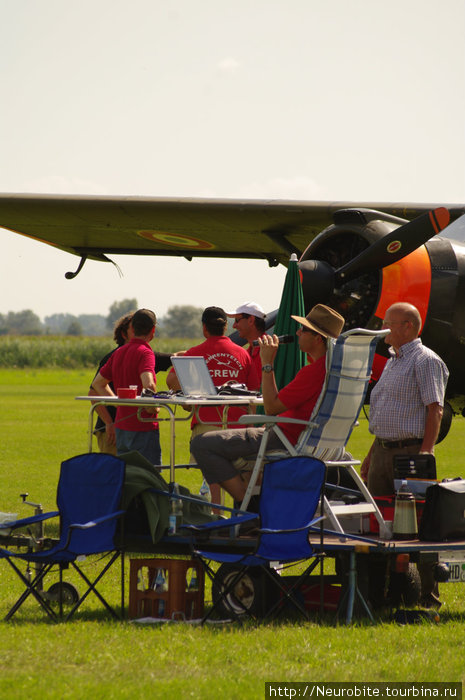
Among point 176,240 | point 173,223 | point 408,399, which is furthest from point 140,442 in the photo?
point 176,240

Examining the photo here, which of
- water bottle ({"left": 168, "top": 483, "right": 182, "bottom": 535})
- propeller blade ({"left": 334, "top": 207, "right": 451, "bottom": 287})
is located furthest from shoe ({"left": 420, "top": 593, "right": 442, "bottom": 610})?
propeller blade ({"left": 334, "top": 207, "right": 451, "bottom": 287})

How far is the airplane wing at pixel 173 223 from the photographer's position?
39.1ft

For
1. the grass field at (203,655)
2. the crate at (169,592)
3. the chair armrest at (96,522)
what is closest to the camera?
the grass field at (203,655)

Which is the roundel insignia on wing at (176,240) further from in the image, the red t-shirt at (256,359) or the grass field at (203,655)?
the grass field at (203,655)

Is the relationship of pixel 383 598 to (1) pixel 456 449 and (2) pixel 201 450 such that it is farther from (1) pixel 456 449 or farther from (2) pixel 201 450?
(1) pixel 456 449

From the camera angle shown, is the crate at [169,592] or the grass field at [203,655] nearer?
the grass field at [203,655]

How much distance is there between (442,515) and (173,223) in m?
8.08

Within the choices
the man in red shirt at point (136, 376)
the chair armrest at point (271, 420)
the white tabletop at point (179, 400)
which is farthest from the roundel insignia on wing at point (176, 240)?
the chair armrest at point (271, 420)

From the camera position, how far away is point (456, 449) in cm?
1800

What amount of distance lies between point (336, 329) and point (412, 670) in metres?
2.30

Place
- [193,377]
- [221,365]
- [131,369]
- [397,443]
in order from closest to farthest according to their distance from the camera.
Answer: [397,443], [193,377], [131,369], [221,365]

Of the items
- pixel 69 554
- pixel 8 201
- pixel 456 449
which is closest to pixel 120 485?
pixel 69 554

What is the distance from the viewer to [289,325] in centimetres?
782

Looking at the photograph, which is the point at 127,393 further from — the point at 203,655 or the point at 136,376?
the point at 203,655
